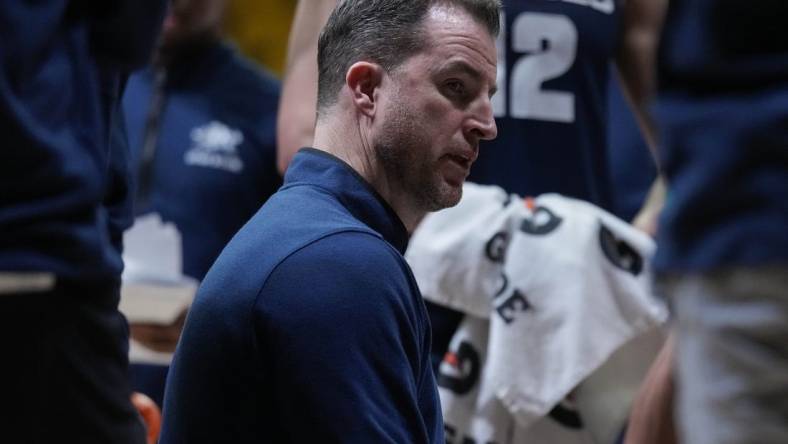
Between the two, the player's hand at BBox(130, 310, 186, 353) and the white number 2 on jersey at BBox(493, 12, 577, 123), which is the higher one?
the white number 2 on jersey at BBox(493, 12, 577, 123)

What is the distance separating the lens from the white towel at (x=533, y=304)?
10.3ft

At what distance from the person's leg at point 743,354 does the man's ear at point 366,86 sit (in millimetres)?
1227

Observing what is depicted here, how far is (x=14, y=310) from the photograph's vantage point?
1854mm

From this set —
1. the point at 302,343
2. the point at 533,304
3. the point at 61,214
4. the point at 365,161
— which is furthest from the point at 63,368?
the point at 533,304

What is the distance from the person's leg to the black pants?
0.85 meters

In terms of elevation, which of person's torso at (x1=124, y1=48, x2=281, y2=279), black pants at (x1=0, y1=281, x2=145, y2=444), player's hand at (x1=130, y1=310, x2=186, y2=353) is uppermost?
black pants at (x1=0, y1=281, x2=145, y2=444)

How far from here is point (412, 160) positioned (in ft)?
8.50

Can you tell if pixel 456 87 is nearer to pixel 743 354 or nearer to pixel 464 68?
pixel 464 68

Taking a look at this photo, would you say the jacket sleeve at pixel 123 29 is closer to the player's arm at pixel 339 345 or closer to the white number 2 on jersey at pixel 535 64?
the player's arm at pixel 339 345

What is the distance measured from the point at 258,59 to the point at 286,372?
185 inches

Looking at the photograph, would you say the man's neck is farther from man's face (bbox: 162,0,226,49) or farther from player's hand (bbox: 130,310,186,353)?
man's face (bbox: 162,0,226,49)


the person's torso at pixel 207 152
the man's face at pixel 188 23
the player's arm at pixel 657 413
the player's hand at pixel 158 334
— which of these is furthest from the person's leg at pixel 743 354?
the man's face at pixel 188 23

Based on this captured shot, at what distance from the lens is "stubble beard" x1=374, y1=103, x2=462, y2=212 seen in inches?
101

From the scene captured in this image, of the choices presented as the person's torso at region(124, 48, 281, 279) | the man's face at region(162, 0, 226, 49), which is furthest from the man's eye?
the man's face at region(162, 0, 226, 49)
